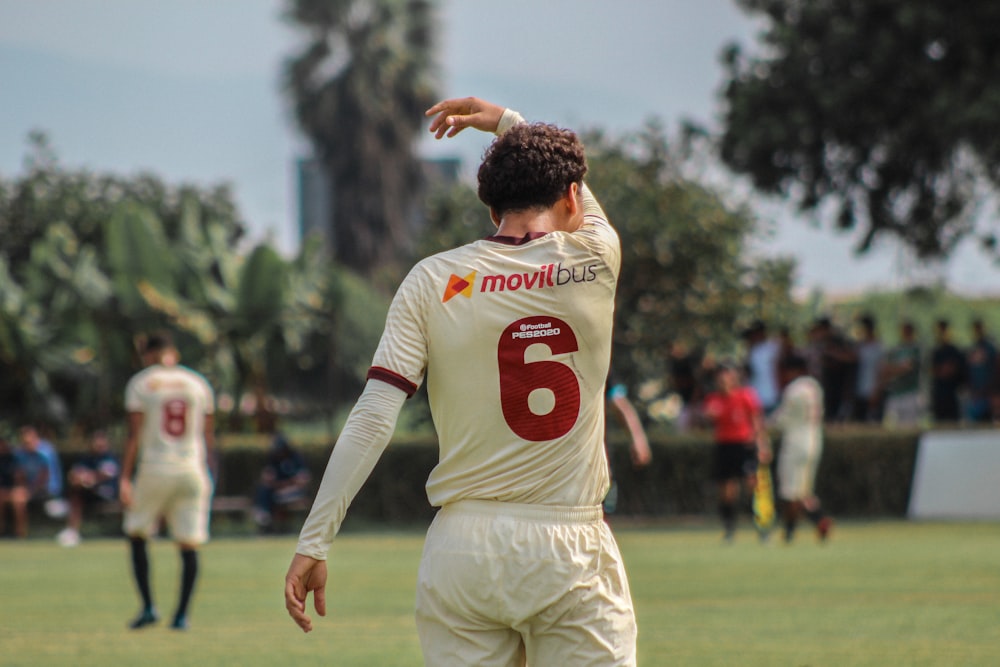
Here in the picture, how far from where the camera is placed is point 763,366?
911 inches

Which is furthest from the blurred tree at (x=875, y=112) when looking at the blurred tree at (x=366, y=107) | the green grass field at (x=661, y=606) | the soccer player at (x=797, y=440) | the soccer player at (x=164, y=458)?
the blurred tree at (x=366, y=107)

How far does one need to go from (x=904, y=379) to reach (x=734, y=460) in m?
Result: 5.29

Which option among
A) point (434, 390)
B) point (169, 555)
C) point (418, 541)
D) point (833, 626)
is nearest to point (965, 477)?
point (418, 541)

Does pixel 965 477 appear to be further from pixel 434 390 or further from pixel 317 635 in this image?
pixel 434 390

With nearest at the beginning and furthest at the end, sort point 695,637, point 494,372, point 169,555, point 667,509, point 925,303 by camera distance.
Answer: point 494,372 < point 695,637 < point 169,555 < point 667,509 < point 925,303

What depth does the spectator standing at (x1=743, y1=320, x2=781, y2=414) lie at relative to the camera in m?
23.1

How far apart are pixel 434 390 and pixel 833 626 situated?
6924 mm

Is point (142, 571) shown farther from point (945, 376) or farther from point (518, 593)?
point (945, 376)

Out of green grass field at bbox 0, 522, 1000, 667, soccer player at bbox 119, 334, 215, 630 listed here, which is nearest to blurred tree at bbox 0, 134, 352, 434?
green grass field at bbox 0, 522, 1000, 667

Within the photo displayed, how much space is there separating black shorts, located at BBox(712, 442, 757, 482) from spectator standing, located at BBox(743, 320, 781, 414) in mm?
3145

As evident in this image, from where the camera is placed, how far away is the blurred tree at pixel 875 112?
81.6ft

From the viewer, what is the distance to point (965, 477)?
2353 centimetres

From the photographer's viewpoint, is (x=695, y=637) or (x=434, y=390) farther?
(x=695, y=637)

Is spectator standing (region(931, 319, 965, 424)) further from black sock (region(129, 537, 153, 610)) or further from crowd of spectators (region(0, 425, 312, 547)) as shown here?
black sock (region(129, 537, 153, 610))
